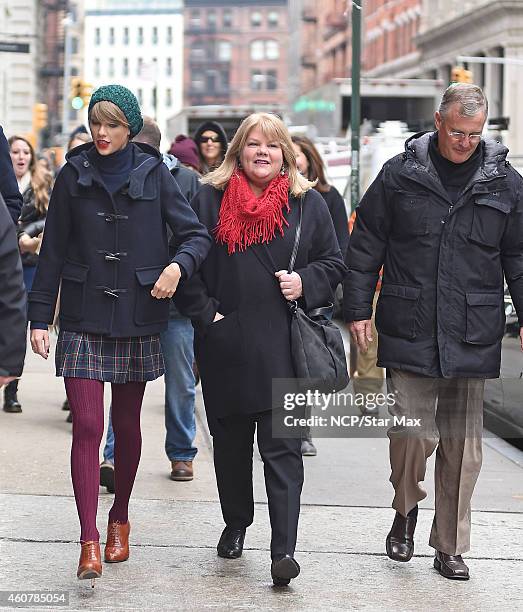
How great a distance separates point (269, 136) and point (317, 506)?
2.32 metres

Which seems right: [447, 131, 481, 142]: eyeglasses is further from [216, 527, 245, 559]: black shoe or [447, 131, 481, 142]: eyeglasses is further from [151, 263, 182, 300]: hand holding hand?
[216, 527, 245, 559]: black shoe

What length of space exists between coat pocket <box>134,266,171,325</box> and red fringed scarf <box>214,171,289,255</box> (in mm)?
317

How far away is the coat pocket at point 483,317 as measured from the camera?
5992 millimetres

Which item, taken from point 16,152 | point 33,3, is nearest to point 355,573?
point 16,152

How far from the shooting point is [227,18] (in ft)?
630

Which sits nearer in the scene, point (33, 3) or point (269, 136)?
point (269, 136)

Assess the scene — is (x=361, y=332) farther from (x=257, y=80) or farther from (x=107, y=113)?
(x=257, y=80)

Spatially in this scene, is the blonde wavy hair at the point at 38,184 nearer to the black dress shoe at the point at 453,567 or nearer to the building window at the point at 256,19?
the black dress shoe at the point at 453,567

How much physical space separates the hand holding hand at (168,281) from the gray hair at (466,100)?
1264mm

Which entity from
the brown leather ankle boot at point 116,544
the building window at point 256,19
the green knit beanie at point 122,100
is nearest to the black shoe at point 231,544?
the brown leather ankle boot at point 116,544

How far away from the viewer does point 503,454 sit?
945 centimetres

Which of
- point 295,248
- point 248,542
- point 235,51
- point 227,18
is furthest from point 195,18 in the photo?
point 295,248

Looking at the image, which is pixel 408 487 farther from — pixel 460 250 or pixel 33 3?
pixel 33 3

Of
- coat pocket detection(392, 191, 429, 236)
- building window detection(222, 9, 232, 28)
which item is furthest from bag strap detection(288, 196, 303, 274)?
building window detection(222, 9, 232, 28)
